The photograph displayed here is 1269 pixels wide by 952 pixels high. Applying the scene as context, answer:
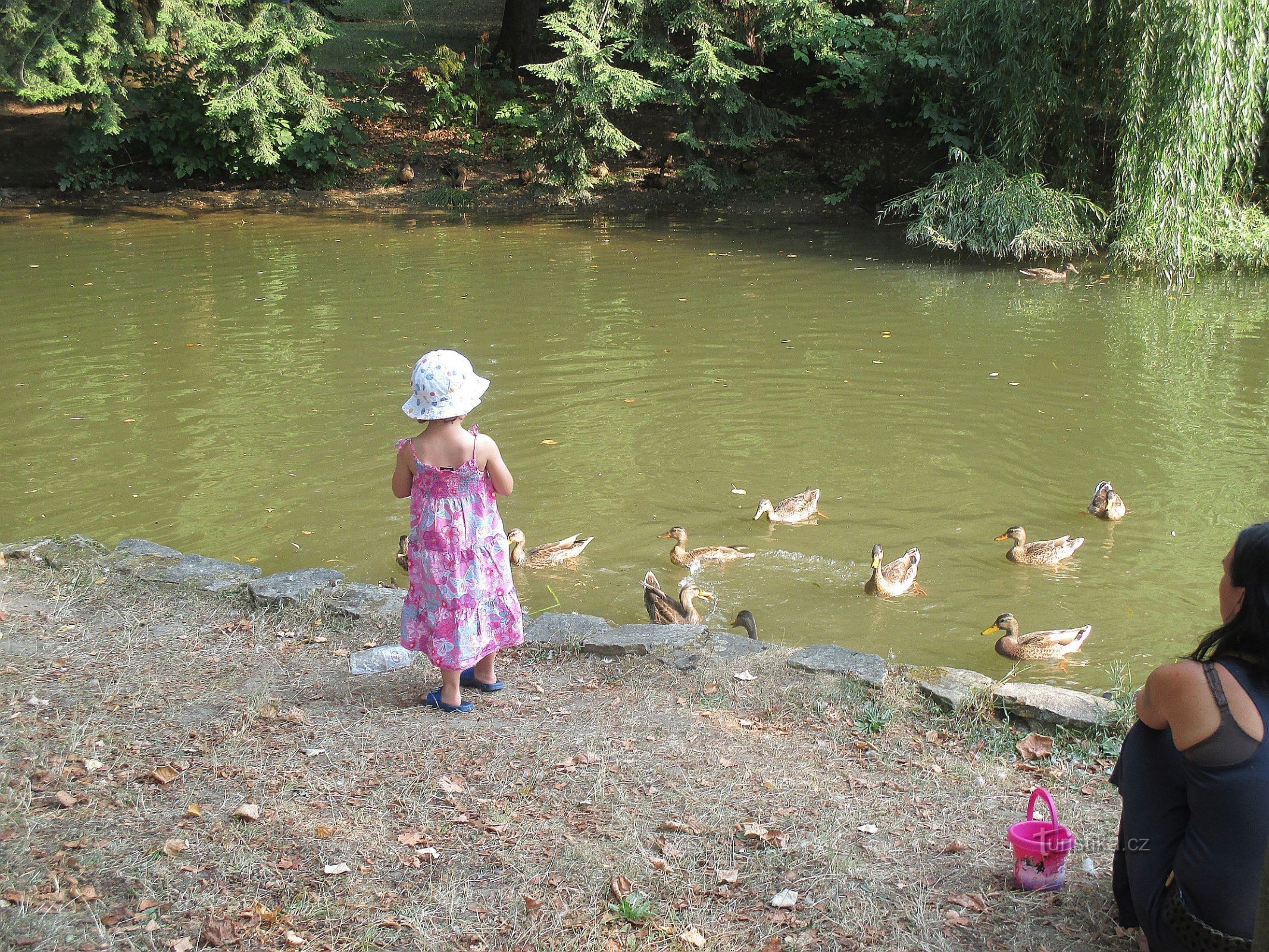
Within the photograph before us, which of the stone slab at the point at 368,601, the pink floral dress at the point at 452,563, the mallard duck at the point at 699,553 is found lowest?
the mallard duck at the point at 699,553

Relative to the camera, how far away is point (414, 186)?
27.0 metres

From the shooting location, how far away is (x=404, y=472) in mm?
4805

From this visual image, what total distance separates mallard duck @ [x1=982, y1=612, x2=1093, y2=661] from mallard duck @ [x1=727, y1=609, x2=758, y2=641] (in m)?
1.55

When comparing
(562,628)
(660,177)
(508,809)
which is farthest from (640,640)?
(660,177)

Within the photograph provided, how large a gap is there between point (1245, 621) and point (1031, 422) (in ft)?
25.8

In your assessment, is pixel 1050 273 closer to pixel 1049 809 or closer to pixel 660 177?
pixel 660 177

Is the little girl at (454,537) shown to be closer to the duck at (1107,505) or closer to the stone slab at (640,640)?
the stone slab at (640,640)

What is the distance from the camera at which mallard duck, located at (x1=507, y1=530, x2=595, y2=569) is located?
7707 millimetres

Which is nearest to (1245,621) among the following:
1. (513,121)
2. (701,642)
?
(701,642)

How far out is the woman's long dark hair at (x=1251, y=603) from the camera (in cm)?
276

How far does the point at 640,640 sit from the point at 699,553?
2207 mm

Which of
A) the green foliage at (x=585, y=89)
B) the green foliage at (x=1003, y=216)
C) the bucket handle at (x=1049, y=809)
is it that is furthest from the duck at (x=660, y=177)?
the bucket handle at (x=1049, y=809)

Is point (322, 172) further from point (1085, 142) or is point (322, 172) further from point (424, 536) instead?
point (424, 536)

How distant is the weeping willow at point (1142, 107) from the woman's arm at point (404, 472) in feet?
47.1
